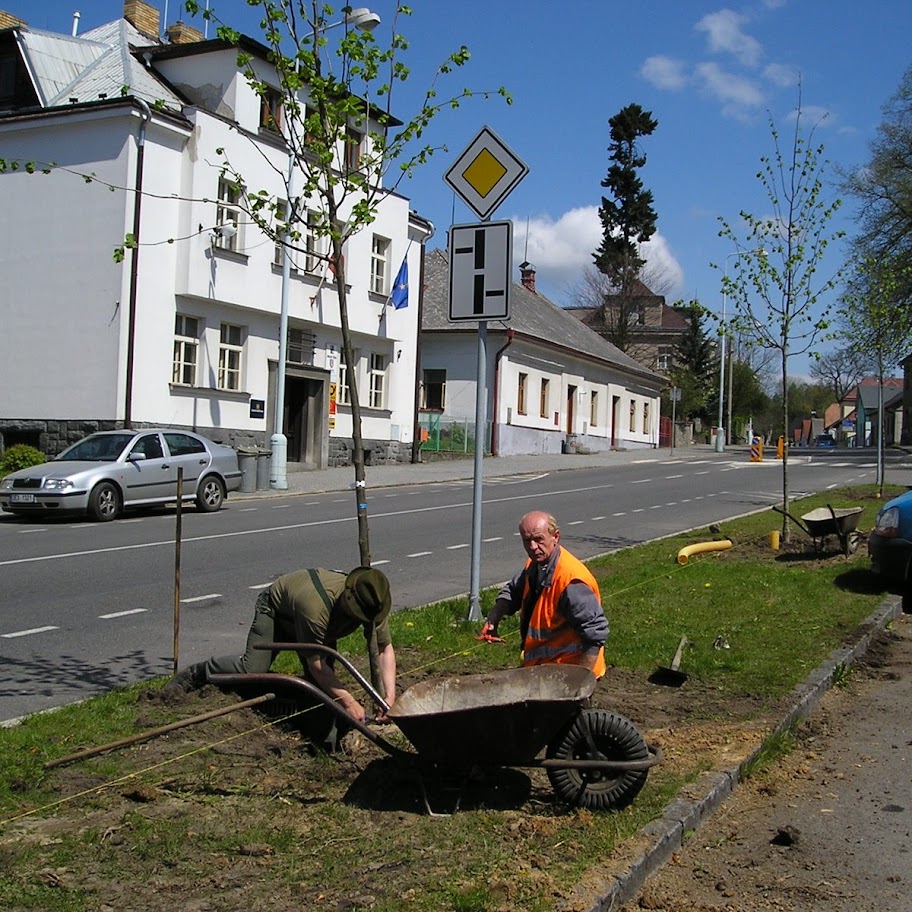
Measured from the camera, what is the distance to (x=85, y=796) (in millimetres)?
4746

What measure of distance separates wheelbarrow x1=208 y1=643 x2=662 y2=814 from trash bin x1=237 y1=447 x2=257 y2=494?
20253mm

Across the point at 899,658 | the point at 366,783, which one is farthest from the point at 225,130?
the point at 366,783

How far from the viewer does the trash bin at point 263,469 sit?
25453 millimetres

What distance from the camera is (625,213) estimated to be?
69.9 meters

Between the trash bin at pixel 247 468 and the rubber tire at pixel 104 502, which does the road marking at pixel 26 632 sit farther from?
the trash bin at pixel 247 468

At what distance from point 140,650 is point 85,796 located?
12.9 ft

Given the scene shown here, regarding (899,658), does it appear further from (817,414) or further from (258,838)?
(817,414)

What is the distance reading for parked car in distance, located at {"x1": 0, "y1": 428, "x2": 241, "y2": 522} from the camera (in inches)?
711

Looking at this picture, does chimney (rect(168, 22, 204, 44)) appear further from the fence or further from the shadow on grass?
the shadow on grass

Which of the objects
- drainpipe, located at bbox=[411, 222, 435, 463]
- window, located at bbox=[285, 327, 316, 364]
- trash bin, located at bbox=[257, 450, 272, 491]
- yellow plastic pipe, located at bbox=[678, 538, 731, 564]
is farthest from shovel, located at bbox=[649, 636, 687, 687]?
drainpipe, located at bbox=[411, 222, 435, 463]

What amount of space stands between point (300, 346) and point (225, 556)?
701 inches

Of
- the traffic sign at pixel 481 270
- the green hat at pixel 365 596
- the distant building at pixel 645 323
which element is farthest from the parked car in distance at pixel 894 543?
the distant building at pixel 645 323

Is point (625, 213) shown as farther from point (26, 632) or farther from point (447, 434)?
point (26, 632)

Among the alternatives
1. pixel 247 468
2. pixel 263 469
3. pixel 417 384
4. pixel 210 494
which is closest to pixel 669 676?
pixel 210 494
